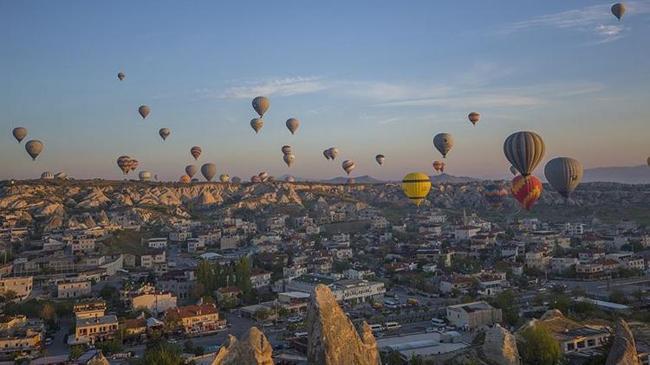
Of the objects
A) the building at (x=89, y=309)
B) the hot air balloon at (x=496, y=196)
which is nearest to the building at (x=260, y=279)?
the building at (x=89, y=309)

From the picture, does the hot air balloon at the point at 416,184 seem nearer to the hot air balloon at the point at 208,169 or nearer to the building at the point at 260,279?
the building at the point at 260,279

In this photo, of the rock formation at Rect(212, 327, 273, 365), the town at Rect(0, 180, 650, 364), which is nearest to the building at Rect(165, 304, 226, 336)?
the town at Rect(0, 180, 650, 364)

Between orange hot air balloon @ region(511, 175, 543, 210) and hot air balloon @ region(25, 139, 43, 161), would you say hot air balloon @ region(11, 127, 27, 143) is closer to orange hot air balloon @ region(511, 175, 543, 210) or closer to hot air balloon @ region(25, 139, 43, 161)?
hot air balloon @ region(25, 139, 43, 161)

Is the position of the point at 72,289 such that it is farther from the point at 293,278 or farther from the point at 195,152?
the point at 195,152

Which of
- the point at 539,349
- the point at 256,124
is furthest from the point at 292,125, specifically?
the point at 539,349

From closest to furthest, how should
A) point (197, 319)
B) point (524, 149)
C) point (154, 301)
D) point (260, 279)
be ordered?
point (197, 319) < point (154, 301) < point (524, 149) < point (260, 279)

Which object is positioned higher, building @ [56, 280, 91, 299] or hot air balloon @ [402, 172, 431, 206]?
hot air balloon @ [402, 172, 431, 206]

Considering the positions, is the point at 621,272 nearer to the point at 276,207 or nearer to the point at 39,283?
the point at 39,283
